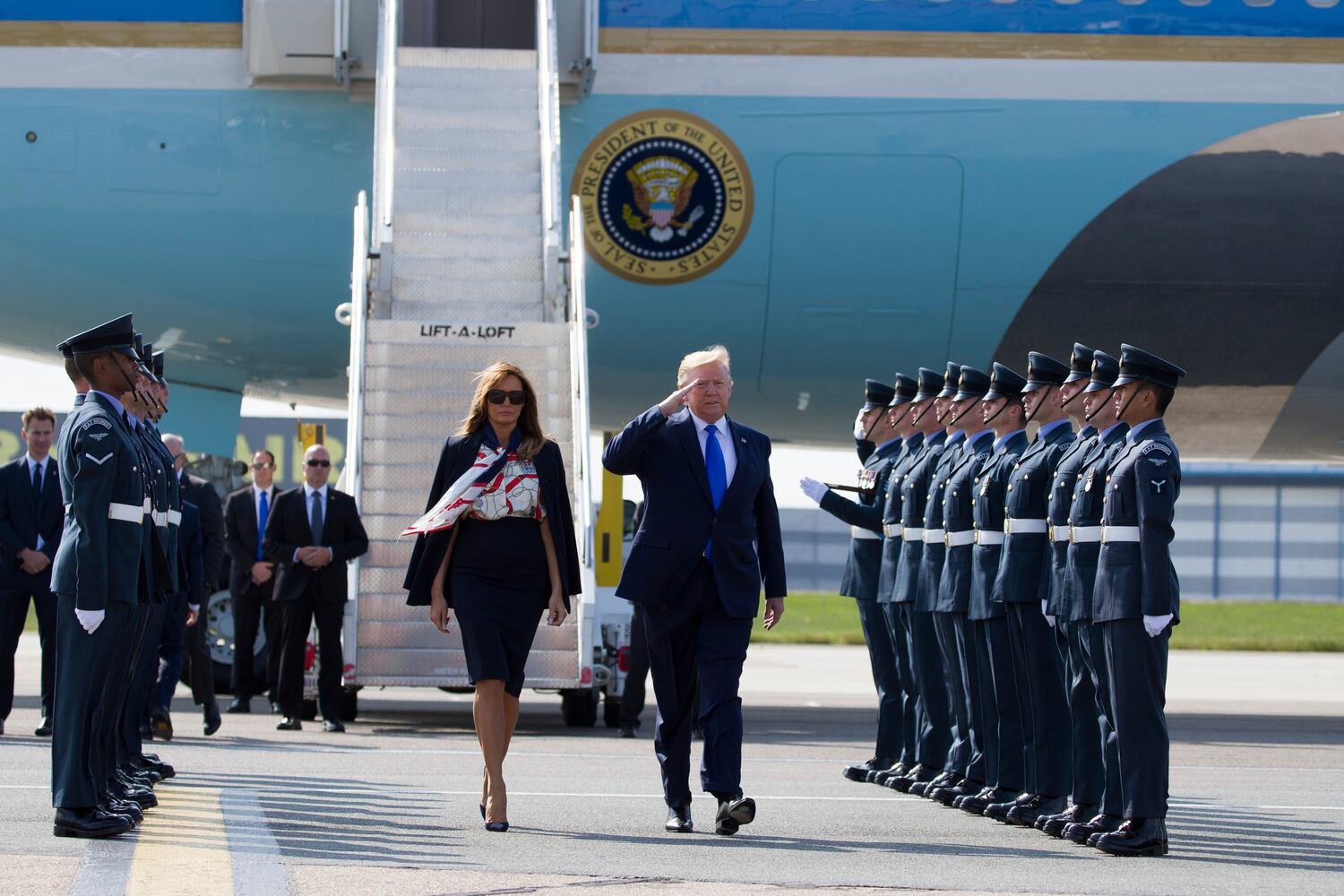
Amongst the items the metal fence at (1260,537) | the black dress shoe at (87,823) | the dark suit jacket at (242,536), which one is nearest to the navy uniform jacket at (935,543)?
the black dress shoe at (87,823)

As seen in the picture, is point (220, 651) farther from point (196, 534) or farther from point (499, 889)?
point (499, 889)

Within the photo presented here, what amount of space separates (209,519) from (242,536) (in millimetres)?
762

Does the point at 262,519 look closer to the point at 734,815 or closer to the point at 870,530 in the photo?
the point at 870,530

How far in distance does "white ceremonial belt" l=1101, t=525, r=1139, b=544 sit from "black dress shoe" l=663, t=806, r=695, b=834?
5.56 ft

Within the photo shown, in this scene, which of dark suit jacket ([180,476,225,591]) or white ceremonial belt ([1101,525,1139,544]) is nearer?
white ceremonial belt ([1101,525,1139,544])

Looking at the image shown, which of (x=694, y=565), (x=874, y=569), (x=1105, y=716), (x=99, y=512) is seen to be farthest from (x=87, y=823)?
(x=874, y=569)

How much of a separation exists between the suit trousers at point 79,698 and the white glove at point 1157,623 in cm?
333

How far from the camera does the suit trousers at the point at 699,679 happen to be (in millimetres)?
6777

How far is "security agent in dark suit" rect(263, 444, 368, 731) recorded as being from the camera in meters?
10.9

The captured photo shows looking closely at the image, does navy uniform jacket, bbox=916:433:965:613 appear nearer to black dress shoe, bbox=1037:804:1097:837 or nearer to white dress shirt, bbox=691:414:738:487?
black dress shoe, bbox=1037:804:1097:837

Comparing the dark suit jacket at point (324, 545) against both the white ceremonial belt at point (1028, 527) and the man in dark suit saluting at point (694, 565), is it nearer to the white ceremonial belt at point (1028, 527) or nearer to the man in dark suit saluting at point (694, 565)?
the man in dark suit saluting at point (694, 565)

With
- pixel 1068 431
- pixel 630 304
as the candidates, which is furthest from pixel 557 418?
pixel 1068 431

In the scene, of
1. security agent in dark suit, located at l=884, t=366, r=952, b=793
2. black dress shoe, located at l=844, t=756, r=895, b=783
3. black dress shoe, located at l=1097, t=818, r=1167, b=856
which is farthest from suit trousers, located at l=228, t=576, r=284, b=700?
black dress shoe, located at l=1097, t=818, r=1167, b=856

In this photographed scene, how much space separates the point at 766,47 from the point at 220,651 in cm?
529
